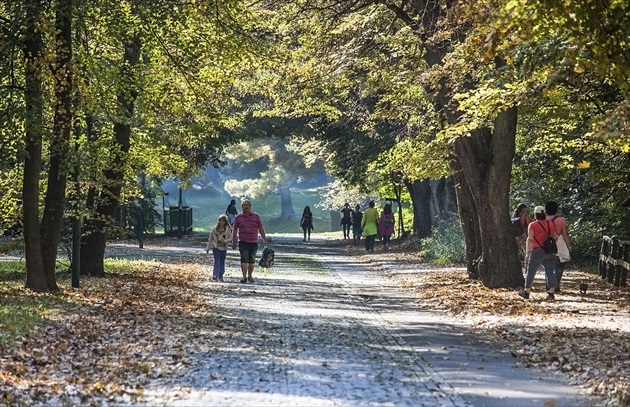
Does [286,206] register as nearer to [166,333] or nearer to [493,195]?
[493,195]

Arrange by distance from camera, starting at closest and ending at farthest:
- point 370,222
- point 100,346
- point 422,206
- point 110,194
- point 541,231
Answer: point 100,346
point 541,231
point 110,194
point 370,222
point 422,206

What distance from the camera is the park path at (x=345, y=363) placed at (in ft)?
32.8

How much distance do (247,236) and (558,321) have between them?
10295 millimetres

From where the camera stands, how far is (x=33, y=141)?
736 inches

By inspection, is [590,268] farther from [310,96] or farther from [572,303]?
[572,303]

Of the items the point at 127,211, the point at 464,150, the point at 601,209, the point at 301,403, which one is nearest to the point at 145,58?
the point at 464,150

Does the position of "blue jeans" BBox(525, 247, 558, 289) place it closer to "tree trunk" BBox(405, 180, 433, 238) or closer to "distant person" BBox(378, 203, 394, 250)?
"distant person" BBox(378, 203, 394, 250)

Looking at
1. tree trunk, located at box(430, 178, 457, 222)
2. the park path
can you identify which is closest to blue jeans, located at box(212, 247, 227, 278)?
the park path

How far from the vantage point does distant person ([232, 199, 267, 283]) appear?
25109mm

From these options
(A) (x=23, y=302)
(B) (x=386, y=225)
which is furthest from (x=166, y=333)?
(B) (x=386, y=225)

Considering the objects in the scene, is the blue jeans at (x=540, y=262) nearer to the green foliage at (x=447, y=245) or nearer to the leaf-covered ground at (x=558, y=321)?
the leaf-covered ground at (x=558, y=321)

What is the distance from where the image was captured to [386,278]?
28484 mm

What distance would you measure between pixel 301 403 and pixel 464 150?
13.7 meters

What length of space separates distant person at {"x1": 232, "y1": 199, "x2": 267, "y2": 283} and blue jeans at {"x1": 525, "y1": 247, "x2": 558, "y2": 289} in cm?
704
